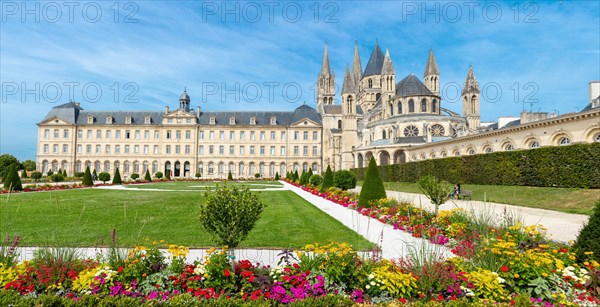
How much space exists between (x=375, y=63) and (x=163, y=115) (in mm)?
37649

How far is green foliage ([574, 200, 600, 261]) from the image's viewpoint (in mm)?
4445

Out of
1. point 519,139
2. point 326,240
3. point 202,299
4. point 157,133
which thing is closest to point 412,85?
point 519,139

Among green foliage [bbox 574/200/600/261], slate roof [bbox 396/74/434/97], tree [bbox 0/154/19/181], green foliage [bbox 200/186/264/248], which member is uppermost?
slate roof [bbox 396/74/434/97]

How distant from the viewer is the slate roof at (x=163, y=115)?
53812 mm

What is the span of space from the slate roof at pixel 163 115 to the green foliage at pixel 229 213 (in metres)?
50.3

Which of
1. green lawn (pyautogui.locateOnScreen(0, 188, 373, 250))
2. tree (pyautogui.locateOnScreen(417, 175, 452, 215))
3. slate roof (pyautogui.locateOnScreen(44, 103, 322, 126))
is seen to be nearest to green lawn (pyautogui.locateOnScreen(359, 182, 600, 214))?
tree (pyautogui.locateOnScreen(417, 175, 452, 215))

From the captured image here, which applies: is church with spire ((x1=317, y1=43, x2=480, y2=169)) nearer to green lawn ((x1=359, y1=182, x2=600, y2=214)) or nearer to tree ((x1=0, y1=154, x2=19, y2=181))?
green lawn ((x1=359, y1=182, x2=600, y2=214))

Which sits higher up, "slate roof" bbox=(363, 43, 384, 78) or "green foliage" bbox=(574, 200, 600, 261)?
"slate roof" bbox=(363, 43, 384, 78)

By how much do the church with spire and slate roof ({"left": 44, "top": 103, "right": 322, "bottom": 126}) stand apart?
4280 millimetres

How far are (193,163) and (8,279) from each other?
5100 cm

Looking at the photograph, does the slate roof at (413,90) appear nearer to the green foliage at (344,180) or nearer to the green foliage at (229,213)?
the green foliage at (344,180)

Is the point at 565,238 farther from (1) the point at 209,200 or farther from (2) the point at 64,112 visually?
(2) the point at 64,112

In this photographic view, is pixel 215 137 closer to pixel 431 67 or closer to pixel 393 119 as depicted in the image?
pixel 393 119

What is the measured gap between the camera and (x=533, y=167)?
18.3 meters
